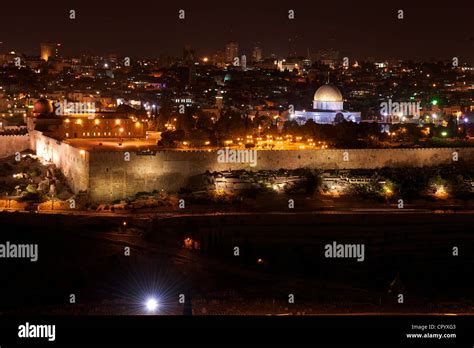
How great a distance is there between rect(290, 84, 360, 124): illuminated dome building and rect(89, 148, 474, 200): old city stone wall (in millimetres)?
11921

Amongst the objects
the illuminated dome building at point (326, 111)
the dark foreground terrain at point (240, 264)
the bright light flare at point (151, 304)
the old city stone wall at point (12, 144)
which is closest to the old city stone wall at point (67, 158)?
the old city stone wall at point (12, 144)

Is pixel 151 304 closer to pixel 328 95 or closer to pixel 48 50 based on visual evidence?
pixel 328 95

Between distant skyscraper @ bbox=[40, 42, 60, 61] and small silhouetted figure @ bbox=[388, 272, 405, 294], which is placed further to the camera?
distant skyscraper @ bbox=[40, 42, 60, 61]

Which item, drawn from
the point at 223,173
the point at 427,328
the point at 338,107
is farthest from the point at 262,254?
the point at 338,107

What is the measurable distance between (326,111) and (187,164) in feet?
54.6

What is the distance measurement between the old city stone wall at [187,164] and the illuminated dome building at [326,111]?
11.9m

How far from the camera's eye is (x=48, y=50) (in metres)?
90.8

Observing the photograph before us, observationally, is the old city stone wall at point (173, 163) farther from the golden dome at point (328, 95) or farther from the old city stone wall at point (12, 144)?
the golden dome at point (328, 95)

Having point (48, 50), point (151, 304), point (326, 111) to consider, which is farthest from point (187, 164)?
point (48, 50)

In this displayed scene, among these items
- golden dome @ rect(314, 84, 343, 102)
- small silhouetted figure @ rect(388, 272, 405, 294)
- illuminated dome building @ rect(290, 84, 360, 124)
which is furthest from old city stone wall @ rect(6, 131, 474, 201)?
golden dome @ rect(314, 84, 343, 102)

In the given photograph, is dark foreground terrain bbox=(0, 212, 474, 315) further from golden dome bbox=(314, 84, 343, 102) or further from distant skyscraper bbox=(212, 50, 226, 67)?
distant skyscraper bbox=(212, 50, 226, 67)

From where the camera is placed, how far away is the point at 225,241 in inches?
768

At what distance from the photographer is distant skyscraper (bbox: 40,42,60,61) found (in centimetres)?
8962

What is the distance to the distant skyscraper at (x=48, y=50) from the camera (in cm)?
8962
